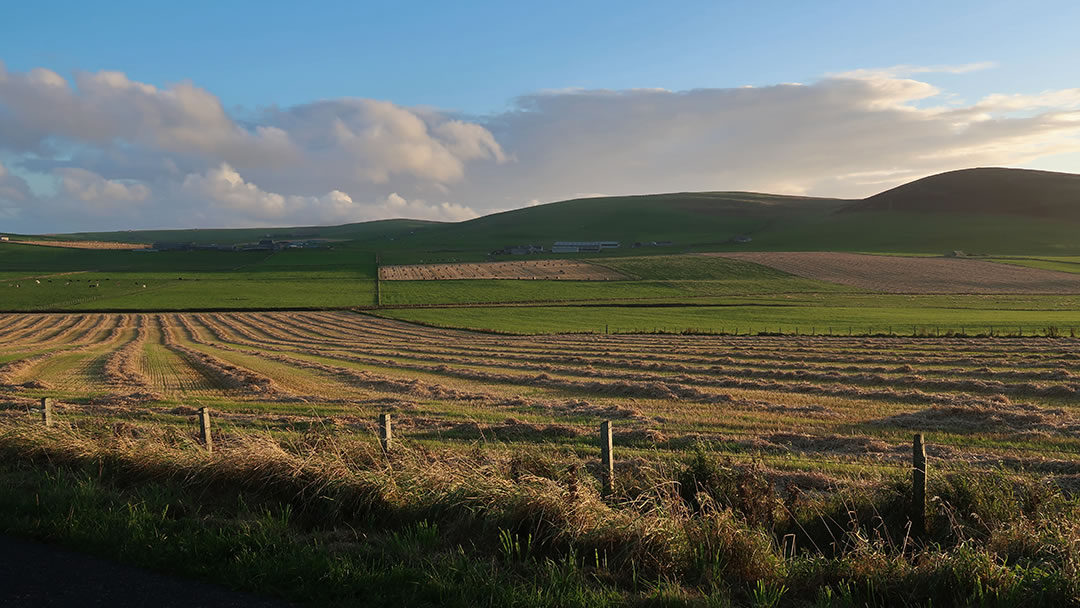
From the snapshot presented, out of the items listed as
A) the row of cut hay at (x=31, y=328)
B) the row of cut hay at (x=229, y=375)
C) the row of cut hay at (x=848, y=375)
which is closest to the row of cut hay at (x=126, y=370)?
the row of cut hay at (x=229, y=375)

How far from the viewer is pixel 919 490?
25.7ft

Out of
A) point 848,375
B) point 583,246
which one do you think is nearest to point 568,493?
point 848,375

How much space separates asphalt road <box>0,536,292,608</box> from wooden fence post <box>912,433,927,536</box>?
673 cm

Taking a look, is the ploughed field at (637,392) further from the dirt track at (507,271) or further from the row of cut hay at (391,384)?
the dirt track at (507,271)

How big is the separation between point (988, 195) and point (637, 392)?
189055 millimetres

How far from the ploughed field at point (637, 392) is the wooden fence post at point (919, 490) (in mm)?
3471

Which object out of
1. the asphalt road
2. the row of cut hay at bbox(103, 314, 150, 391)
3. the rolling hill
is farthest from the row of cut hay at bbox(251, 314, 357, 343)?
the rolling hill

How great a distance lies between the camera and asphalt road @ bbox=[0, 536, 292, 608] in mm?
6242

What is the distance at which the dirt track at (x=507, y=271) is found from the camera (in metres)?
102

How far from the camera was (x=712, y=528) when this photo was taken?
7047mm

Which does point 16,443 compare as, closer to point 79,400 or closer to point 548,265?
point 79,400

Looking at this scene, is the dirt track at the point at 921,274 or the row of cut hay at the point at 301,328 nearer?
the row of cut hay at the point at 301,328

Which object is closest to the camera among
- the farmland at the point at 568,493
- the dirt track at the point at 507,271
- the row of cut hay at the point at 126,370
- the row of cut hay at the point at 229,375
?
the farmland at the point at 568,493

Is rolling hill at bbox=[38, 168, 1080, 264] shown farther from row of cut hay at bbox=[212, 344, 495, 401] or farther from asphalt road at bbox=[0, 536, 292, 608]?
asphalt road at bbox=[0, 536, 292, 608]
